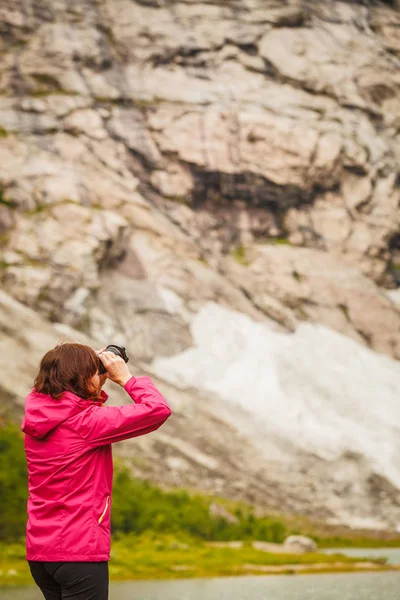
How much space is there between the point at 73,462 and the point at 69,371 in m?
0.49

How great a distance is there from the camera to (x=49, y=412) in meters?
4.59

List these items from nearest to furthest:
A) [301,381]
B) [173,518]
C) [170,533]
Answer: [170,533] → [173,518] → [301,381]

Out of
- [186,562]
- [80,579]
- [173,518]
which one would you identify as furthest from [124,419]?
[173,518]

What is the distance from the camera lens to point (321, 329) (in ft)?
230

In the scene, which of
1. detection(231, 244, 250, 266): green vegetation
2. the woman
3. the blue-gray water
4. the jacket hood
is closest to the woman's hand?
the woman

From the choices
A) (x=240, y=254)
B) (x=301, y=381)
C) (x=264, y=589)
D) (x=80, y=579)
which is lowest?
(x=240, y=254)

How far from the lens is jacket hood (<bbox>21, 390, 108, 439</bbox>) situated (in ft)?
15.0

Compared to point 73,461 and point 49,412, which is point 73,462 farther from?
point 49,412

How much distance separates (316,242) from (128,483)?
44100mm

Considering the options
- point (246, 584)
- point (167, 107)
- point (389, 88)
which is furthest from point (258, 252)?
point (246, 584)

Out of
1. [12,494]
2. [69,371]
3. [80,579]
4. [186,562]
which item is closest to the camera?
[80,579]

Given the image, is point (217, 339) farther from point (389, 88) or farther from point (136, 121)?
point (389, 88)

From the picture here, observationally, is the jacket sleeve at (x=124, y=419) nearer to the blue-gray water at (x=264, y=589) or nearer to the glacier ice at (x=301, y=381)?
the blue-gray water at (x=264, y=589)

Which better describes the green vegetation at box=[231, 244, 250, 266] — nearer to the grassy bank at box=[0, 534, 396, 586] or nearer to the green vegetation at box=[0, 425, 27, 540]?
the grassy bank at box=[0, 534, 396, 586]
